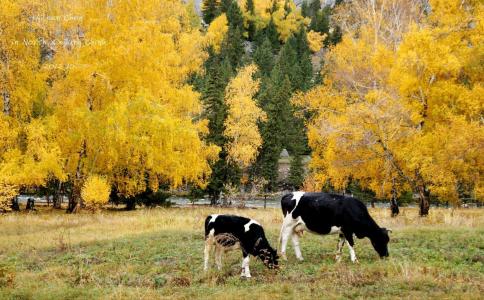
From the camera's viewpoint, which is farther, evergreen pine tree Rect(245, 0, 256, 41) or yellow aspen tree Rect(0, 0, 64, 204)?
evergreen pine tree Rect(245, 0, 256, 41)

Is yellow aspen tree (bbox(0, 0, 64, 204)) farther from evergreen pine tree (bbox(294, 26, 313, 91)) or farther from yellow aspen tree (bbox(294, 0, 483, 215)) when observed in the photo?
evergreen pine tree (bbox(294, 26, 313, 91))

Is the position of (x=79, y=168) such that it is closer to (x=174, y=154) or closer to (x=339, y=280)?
(x=174, y=154)

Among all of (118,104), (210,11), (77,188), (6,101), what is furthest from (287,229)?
(210,11)

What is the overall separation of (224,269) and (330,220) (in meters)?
3.10

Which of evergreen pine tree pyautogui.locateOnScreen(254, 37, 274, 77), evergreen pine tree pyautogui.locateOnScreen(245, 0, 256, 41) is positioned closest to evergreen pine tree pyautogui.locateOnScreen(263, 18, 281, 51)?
evergreen pine tree pyautogui.locateOnScreen(245, 0, 256, 41)

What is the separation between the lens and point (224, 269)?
1205 centimetres

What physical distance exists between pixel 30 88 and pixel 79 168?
501 cm

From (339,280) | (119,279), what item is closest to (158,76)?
(119,279)

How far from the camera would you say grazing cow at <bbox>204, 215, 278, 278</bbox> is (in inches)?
460

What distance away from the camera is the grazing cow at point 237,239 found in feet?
38.4

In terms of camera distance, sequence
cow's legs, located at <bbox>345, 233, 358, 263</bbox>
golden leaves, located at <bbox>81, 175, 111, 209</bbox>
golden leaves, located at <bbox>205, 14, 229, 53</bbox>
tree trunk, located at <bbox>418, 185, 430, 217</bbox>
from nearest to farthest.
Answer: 1. cow's legs, located at <bbox>345, 233, 358, 263</bbox>
2. tree trunk, located at <bbox>418, 185, 430, 217</bbox>
3. golden leaves, located at <bbox>81, 175, 111, 209</bbox>
4. golden leaves, located at <bbox>205, 14, 229, 53</bbox>

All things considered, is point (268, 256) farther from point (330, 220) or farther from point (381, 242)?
point (381, 242)

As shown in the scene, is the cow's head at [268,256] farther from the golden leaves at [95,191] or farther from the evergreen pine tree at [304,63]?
the evergreen pine tree at [304,63]

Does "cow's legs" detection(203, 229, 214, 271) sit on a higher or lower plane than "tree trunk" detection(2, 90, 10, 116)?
lower
